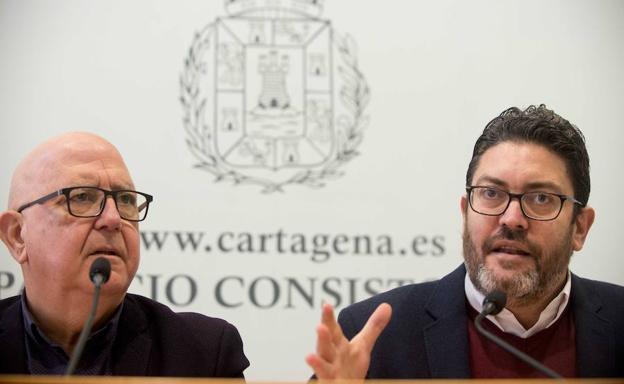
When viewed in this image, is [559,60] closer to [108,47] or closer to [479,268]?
A: [479,268]

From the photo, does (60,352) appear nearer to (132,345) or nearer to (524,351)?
(132,345)

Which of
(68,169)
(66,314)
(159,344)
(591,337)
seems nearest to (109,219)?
(68,169)

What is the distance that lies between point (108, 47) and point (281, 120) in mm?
828

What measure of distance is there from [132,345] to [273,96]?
1476 millimetres

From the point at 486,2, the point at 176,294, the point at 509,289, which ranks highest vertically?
the point at 486,2

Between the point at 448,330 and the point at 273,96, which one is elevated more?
the point at 273,96

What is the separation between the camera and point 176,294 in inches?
134

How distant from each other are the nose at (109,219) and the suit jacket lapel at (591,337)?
147 cm

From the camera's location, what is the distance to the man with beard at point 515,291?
2.49 metres

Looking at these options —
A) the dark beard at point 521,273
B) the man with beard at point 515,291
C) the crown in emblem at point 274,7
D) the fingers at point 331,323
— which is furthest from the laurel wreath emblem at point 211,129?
the fingers at point 331,323

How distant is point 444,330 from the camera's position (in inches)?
99.7

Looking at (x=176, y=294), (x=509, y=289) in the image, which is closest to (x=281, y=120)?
(x=176, y=294)

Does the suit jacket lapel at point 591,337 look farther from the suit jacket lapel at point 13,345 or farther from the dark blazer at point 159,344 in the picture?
the suit jacket lapel at point 13,345

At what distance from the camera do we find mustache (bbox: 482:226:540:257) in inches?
98.7
